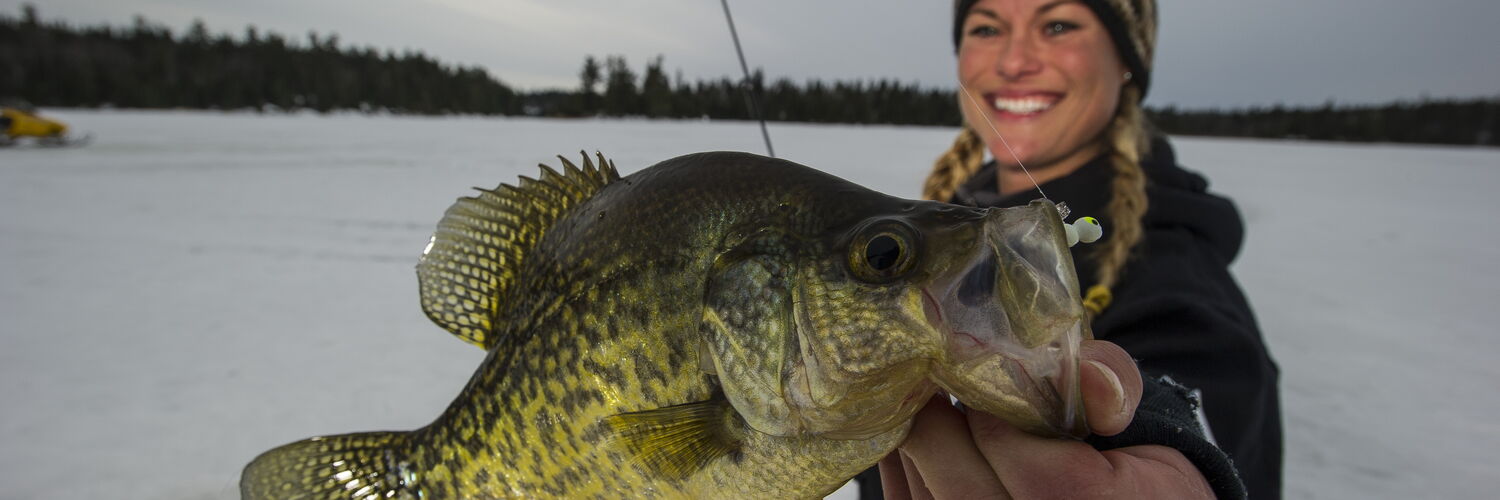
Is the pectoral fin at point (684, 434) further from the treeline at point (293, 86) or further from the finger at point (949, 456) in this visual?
the treeline at point (293, 86)

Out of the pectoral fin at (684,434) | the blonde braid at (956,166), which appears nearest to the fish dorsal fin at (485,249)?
the pectoral fin at (684,434)

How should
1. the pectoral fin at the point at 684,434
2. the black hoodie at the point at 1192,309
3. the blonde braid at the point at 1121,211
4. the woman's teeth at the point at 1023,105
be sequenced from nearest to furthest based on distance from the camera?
the pectoral fin at the point at 684,434, the black hoodie at the point at 1192,309, the blonde braid at the point at 1121,211, the woman's teeth at the point at 1023,105

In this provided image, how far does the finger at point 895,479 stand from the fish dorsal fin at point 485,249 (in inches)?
27.8

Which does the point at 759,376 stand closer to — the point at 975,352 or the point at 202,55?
the point at 975,352

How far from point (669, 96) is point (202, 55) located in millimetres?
52589

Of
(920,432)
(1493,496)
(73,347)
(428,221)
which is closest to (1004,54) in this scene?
(920,432)

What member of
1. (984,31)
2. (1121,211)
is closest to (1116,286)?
(1121,211)

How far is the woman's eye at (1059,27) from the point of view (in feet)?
7.21

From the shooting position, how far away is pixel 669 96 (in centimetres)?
416

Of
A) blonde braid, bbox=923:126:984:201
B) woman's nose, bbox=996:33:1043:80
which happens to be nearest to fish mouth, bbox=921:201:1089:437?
woman's nose, bbox=996:33:1043:80

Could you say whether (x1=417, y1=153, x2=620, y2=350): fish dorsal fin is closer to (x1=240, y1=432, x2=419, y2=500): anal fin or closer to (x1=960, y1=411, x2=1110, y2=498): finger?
(x1=240, y1=432, x2=419, y2=500): anal fin

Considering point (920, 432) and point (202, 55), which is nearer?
point (920, 432)

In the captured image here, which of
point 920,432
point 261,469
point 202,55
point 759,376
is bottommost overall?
point 261,469

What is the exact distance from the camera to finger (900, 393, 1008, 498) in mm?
893
